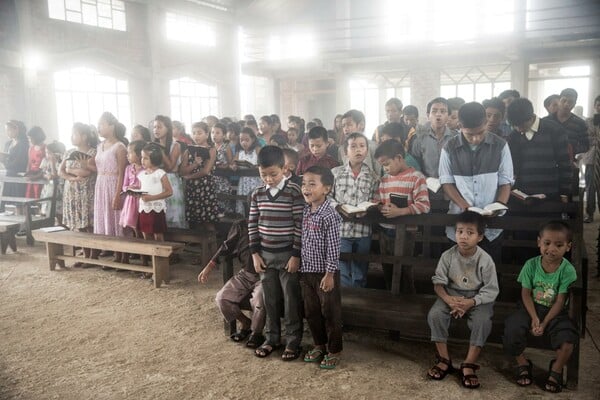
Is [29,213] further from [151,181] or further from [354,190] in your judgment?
[354,190]

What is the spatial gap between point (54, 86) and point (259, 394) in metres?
12.5

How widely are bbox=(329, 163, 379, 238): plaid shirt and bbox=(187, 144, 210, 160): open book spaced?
2.65 meters

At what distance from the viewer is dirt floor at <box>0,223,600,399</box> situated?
3166 millimetres

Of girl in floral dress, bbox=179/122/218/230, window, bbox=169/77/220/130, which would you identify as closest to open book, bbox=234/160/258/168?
girl in floral dress, bbox=179/122/218/230

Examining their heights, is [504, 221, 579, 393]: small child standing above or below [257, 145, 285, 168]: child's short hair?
below

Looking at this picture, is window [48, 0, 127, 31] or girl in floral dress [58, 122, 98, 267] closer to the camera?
girl in floral dress [58, 122, 98, 267]

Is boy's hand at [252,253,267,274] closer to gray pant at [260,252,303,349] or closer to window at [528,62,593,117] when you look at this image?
gray pant at [260,252,303,349]

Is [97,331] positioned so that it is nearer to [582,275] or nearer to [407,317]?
[407,317]

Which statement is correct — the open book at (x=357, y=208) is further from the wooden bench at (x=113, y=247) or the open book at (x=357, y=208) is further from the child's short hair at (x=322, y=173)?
the wooden bench at (x=113, y=247)

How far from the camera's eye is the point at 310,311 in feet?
11.5

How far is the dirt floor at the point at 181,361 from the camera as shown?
125 inches

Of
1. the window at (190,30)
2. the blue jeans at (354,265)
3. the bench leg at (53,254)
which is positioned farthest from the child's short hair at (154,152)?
the window at (190,30)

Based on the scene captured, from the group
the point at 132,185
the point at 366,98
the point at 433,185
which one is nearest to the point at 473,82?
the point at 366,98

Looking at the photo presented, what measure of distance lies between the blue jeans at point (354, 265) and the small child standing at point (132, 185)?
269cm
